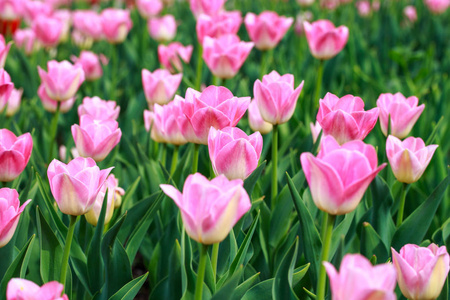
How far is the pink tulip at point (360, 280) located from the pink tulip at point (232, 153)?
39cm

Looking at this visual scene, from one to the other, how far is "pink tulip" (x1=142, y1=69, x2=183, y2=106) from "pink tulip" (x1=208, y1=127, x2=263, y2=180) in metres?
0.73

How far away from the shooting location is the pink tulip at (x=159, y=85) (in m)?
1.77

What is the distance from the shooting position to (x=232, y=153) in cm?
103

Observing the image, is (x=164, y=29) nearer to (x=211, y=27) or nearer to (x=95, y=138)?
(x=211, y=27)

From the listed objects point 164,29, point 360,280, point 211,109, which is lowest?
point 164,29

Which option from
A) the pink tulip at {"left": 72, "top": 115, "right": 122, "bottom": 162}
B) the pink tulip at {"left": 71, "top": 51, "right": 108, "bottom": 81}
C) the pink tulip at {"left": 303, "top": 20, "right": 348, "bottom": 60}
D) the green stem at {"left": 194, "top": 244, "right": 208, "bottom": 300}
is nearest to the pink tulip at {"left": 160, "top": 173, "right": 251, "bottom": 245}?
the green stem at {"left": 194, "top": 244, "right": 208, "bottom": 300}

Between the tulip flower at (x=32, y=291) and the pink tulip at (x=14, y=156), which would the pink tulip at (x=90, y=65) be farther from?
the tulip flower at (x=32, y=291)

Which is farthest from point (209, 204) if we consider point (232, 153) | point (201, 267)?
point (232, 153)

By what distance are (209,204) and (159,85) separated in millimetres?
1014

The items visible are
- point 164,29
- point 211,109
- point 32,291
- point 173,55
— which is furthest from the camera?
point 164,29

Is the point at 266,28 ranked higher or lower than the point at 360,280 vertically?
lower

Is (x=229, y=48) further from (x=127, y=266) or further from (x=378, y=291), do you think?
(x=378, y=291)

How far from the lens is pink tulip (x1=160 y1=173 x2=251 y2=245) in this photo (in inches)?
31.7

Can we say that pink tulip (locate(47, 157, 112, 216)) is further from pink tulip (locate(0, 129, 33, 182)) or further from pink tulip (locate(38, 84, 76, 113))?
pink tulip (locate(38, 84, 76, 113))
